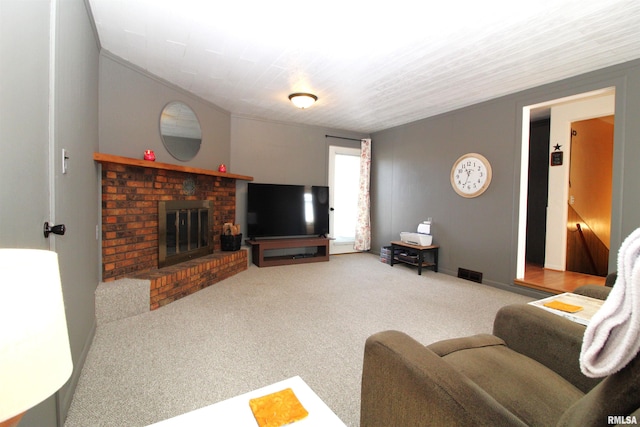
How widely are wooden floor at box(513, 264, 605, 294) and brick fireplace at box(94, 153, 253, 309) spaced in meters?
4.03

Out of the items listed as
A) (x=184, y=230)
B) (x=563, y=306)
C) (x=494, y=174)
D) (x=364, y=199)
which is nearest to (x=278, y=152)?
(x=364, y=199)

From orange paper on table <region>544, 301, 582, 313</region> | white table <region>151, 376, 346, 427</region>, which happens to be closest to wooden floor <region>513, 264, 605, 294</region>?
orange paper on table <region>544, 301, 582, 313</region>

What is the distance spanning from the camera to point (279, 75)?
327cm

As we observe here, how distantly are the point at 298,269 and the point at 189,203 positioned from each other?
197 cm

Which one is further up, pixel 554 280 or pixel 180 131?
pixel 180 131

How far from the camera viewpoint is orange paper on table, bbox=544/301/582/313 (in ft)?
5.27

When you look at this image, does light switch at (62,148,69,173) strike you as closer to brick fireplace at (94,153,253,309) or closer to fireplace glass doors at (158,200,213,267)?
brick fireplace at (94,153,253,309)

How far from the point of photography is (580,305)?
1703 millimetres

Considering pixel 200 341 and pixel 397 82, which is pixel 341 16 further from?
pixel 200 341

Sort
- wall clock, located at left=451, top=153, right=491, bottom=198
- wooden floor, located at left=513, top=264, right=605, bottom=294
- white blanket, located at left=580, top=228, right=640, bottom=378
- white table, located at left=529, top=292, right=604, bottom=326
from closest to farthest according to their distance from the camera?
white blanket, located at left=580, top=228, right=640, bottom=378, white table, located at left=529, top=292, right=604, bottom=326, wooden floor, located at left=513, top=264, right=605, bottom=294, wall clock, located at left=451, top=153, right=491, bottom=198

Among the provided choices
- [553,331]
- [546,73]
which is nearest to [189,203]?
[553,331]

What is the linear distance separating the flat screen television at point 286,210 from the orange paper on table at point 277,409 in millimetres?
3948

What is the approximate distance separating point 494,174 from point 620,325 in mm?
3812

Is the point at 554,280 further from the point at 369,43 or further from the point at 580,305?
the point at 369,43
